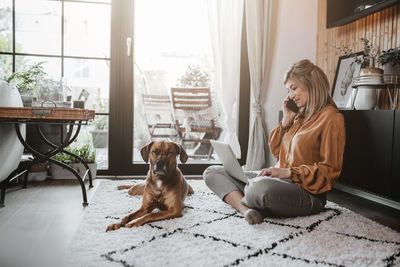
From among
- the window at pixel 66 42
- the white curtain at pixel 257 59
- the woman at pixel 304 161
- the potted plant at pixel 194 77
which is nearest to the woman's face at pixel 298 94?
the woman at pixel 304 161

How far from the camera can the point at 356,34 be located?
105 inches

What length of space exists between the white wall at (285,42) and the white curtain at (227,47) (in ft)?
1.18

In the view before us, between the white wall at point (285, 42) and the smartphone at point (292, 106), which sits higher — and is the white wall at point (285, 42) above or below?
above

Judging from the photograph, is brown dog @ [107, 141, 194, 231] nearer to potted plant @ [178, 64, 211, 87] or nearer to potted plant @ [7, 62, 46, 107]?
potted plant @ [7, 62, 46, 107]

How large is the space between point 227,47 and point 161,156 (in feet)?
6.15

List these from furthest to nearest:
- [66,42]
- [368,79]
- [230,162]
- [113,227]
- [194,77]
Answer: [194,77] < [66,42] < [368,79] < [230,162] < [113,227]

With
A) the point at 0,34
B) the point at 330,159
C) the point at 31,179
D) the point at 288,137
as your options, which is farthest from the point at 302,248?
the point at 0,34

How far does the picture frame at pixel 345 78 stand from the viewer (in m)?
2.61

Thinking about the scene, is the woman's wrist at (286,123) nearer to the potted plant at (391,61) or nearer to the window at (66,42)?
the potted plant at (391,61)

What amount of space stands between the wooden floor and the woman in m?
0.52

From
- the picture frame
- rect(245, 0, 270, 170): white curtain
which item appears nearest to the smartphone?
the picture frame

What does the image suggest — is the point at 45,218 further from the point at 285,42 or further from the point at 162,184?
the point at 285,42

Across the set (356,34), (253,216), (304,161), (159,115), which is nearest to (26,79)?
(159,115)

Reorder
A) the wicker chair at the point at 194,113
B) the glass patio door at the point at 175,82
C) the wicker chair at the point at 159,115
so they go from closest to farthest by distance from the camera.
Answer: the glass patio door at the point at 175,82 → the wicker chair at the point at 194,113 → the wicker chair at the point at 159,115
